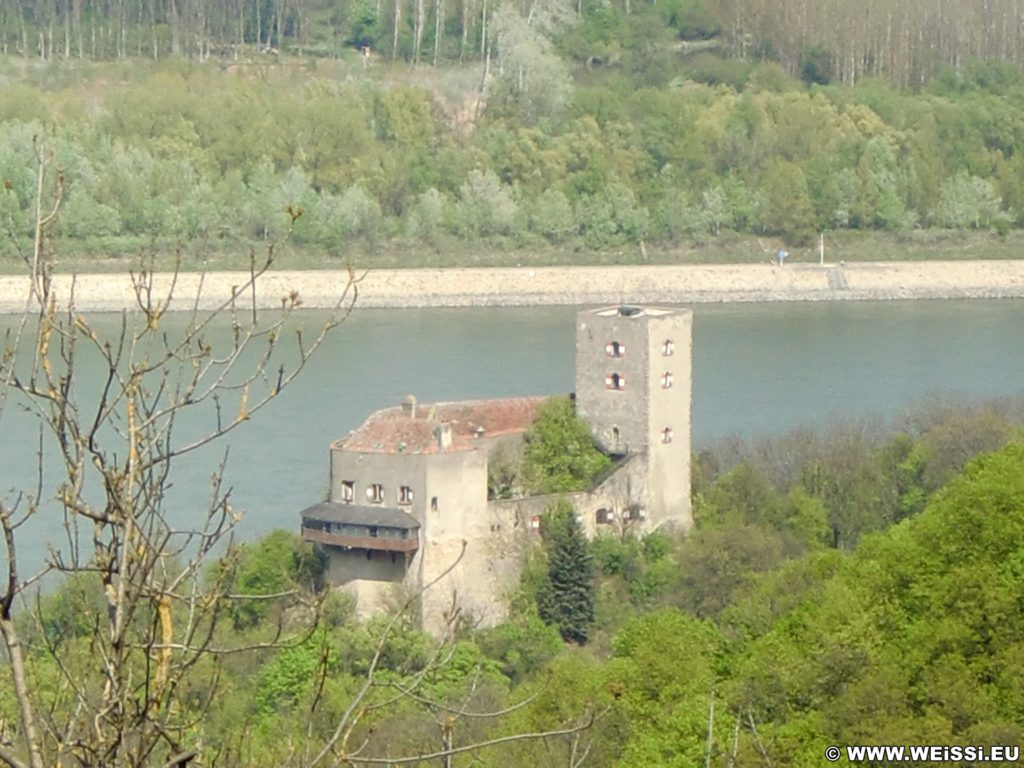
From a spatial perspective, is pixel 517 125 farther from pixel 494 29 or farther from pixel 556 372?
pixel 556 372

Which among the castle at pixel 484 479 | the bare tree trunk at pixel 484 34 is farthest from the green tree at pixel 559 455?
the bare tree trunk at pixel 484 34

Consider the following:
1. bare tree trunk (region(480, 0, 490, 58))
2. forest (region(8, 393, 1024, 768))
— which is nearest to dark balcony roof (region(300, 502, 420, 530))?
forest (region(8, 393, 1024, 768))

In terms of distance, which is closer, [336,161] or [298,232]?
[298,232]

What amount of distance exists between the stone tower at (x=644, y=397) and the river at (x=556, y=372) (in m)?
2.43

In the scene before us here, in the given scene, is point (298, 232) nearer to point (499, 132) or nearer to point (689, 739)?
point (499, 132)

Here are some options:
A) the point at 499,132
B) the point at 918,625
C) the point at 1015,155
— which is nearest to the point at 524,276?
the point at 499,132

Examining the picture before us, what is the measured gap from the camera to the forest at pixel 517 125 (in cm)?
4856

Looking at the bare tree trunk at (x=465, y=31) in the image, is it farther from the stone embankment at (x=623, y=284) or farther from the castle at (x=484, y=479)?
the castle at (x=484, y=479)

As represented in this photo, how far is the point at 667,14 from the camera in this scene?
59500 mm

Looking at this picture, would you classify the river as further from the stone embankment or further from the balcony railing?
the balcony railing

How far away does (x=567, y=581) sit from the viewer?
63.1 feet

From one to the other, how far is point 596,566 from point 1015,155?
3645 centimetres

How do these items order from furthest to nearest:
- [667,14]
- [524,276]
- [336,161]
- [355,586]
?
[667,14], [336,161], [524,276], [355,586]

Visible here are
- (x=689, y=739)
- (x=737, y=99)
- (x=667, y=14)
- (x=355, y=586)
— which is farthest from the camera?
(x=667, y=14)
